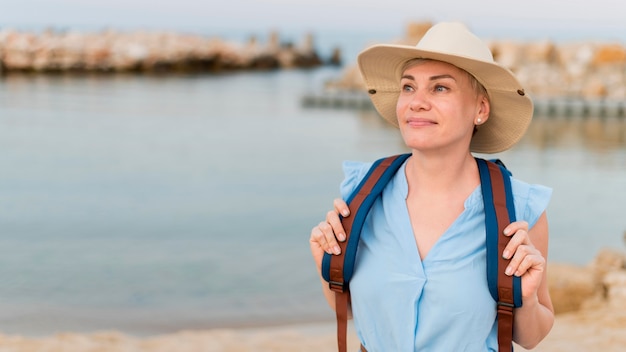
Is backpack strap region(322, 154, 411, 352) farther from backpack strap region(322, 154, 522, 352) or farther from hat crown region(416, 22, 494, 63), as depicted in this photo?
hat crown region(416, 22, 494, 63)

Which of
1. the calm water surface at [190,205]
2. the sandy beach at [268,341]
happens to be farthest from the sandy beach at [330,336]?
the calm water surface at [190,205]

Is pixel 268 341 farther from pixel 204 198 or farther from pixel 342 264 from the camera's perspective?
pixel 204 198

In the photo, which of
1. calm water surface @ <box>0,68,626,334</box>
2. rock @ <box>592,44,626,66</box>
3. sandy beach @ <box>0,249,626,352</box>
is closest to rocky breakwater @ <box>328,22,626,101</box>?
rock @ <box>592,44,626,66</box>

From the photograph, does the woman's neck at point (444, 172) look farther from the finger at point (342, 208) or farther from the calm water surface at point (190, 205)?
the calm water surface at point (190, 205)

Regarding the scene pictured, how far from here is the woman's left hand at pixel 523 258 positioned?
5.21ft

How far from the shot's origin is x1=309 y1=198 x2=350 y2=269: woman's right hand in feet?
5.63

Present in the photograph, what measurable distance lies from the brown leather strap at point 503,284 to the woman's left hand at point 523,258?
1cm

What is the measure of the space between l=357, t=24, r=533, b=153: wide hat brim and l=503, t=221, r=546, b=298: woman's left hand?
0.35 metres

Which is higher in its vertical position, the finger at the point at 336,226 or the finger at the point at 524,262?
the finger at the point at 336,226

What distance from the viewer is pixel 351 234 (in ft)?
5.61

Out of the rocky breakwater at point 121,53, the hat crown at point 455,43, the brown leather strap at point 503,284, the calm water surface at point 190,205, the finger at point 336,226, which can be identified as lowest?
the brown leather strap at point 503,284

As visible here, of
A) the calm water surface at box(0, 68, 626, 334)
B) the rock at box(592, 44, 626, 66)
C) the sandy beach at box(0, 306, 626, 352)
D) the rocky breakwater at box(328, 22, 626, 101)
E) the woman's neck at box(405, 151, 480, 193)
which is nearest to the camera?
the woman's neck at box(405, 151, 480, 193)

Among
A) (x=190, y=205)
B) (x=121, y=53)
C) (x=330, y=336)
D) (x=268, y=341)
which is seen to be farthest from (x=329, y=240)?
(x=121, y=53)

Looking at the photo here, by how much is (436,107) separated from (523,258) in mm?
370
